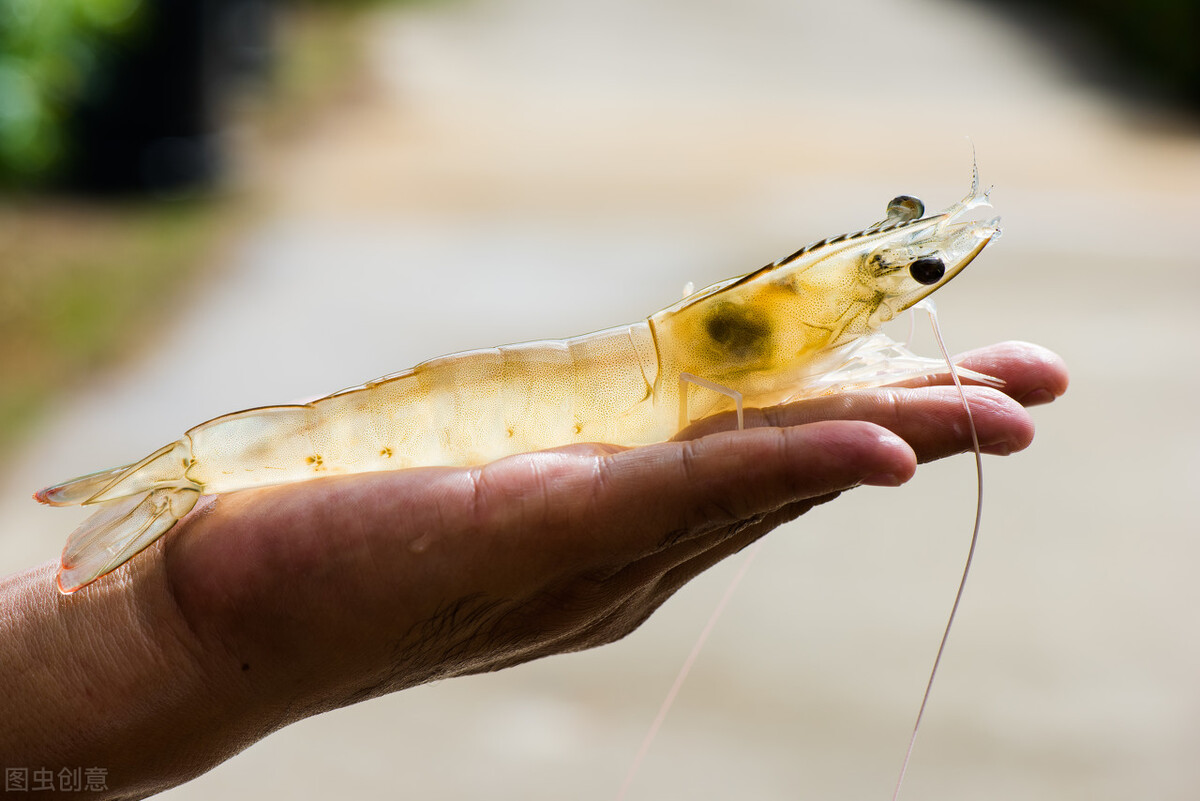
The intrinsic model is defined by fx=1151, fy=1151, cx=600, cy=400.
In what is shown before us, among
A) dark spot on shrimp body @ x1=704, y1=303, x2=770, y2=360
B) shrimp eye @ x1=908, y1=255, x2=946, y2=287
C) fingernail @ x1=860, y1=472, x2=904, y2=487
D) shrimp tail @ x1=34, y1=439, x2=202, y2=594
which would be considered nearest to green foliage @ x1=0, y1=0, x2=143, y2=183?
shrimp tail @ x1=34, y1=439, x2=202, y2=594

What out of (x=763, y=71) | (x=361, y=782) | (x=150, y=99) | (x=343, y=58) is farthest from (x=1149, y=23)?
(x=361, y=782)

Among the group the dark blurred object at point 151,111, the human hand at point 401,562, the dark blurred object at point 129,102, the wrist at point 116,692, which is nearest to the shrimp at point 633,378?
the human hand at point 401,562

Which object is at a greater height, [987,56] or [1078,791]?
[987,56]

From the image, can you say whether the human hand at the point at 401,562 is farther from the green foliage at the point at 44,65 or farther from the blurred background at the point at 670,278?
the green foliage at the point at 44,65

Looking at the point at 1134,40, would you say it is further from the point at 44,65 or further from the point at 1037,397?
the point at 1037,397

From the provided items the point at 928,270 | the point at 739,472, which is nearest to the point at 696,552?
the point at 739,472

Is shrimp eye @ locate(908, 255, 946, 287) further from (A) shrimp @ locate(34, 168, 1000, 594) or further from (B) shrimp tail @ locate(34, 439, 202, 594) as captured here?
(B) shrimp tail @ locate(34, 439, 202, 594)

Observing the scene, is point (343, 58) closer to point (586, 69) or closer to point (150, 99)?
point (586, 69)

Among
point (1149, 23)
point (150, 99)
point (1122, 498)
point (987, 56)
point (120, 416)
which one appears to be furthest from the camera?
point (987, 56)
